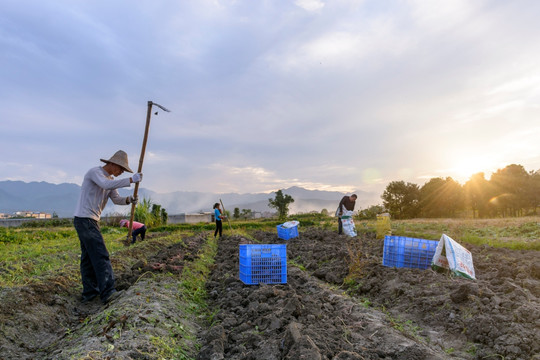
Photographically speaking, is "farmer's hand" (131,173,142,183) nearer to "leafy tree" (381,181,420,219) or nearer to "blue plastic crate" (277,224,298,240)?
"blue plastic crate" (277,224,298,240)

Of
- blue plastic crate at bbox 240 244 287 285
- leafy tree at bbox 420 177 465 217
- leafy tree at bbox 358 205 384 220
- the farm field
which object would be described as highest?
leafy tree at bbox 420 177 465 217

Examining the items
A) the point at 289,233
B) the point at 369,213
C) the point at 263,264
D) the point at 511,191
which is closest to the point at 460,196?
the point at 511,191

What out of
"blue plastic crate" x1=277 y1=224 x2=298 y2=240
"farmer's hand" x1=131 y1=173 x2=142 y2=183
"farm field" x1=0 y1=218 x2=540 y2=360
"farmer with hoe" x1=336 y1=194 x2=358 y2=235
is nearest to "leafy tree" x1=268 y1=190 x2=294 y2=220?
"blue plastic crate" x1=277 y1=224 x2=298 y2=240

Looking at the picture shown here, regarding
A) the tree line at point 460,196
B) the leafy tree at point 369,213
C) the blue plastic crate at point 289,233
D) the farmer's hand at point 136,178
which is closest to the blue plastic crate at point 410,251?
the farmer's hand at point 136,178

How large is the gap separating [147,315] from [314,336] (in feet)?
6.26

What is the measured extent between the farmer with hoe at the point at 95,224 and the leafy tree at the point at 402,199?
46218mm

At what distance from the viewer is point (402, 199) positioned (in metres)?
47.8

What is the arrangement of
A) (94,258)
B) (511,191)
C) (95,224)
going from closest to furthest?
(94,258)
(95,224)
(511,191)

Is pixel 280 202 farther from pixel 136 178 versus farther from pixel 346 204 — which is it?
pixel 136 178

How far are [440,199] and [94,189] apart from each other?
159 feet

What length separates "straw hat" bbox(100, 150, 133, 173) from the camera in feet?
17.9

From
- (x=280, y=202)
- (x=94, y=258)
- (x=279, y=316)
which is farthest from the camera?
(x=280, y=202)

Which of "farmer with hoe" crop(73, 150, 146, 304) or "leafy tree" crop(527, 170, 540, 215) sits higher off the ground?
"leafy tree" crop(527, 170, 540, 215)

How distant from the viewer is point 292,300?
433 cm
